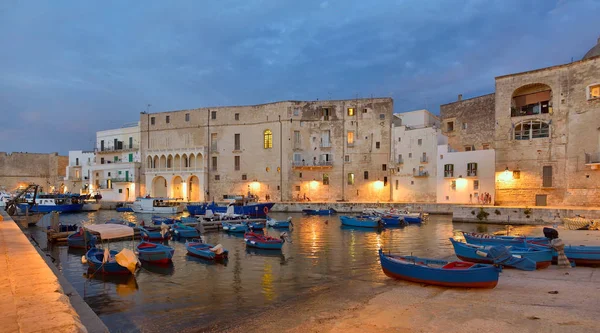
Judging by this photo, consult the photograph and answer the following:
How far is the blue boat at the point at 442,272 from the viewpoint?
10805 millimetres

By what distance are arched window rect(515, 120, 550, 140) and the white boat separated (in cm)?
3223

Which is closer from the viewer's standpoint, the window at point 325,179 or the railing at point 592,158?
the railing at point 592,158

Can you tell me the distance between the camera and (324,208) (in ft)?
135

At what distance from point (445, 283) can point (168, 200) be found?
1439 inches

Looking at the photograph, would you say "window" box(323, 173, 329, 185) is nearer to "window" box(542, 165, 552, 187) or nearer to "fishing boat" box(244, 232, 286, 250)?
"window" box(542, 165, 552, 187)

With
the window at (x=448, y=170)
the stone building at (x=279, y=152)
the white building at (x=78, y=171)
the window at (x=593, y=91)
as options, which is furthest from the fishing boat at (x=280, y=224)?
the white building at (x=78, y=171)

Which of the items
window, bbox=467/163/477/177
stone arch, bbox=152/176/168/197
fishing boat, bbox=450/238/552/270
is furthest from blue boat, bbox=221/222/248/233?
stone arch, bbox=152/176/168/197

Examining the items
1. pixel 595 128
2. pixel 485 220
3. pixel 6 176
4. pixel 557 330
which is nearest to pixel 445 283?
pixel 557 330

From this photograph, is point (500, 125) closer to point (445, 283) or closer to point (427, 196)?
point (427, 196)

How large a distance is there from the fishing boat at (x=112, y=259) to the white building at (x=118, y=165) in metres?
37.5

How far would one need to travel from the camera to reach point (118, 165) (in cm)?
5184

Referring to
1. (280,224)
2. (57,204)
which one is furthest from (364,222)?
(57,204)

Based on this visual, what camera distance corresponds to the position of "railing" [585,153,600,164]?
88.1 ft

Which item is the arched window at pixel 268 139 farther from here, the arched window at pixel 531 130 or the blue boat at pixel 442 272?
the blue boat at pixel 442 272
